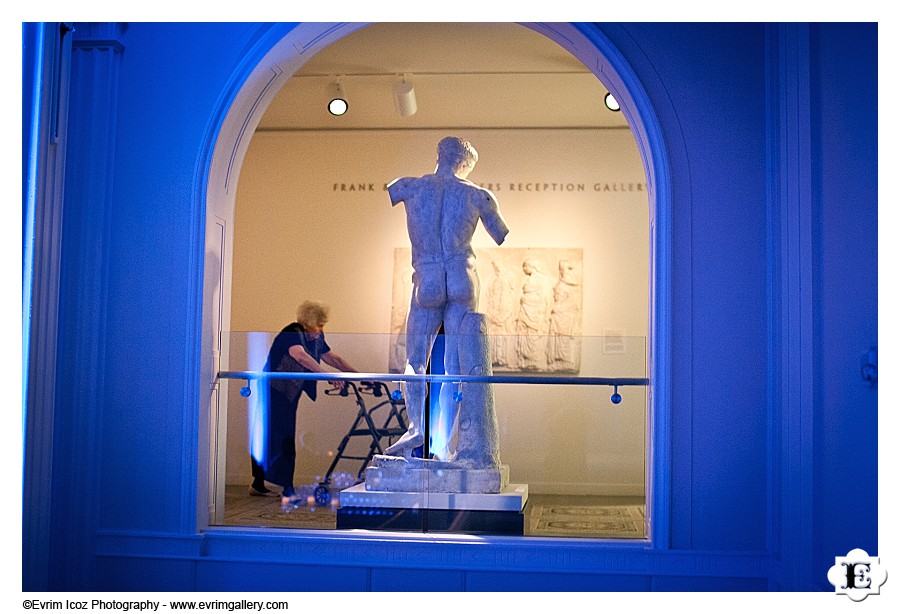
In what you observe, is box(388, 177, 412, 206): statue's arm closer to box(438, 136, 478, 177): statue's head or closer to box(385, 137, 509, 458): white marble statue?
box(385, 137, 509, 458): white marble statue

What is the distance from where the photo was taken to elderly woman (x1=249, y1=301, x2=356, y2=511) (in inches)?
214

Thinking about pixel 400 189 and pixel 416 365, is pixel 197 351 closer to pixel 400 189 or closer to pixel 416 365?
pixel 416 365

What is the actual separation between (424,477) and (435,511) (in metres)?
0.20

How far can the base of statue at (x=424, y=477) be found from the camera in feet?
18.0

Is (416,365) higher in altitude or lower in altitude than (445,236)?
lower

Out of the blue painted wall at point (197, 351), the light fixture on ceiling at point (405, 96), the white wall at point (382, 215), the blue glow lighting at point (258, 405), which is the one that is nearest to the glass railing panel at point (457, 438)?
A: the blue glow lighting at point (258, 405)

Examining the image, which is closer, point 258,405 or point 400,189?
point 258,405

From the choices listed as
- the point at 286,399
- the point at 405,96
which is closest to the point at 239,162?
the point at 286,399

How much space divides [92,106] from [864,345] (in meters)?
3.94

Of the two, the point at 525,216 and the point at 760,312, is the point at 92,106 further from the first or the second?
the point at 525,216

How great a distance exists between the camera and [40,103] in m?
4.64

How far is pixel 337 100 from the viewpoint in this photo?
8.45 metres

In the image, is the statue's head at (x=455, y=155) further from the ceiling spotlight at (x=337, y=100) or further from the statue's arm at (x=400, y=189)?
the ceiling spotlight at (x=337, y=100)

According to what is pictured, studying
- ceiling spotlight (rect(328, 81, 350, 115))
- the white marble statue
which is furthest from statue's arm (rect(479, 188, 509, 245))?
ceiling spotlight (rect(328, 81, 350, 115))
